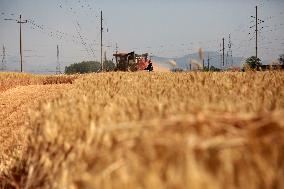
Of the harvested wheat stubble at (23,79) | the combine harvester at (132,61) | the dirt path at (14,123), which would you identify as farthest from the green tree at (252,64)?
the harvested wheat stubble at (23,79)

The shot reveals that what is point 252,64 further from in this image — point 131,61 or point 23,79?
point 23,79

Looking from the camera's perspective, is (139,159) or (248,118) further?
(248,118)

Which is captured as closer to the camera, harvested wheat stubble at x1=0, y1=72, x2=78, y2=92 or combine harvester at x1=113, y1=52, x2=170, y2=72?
harvested wheat stubble at x1=0, y1=72, x2=78, y2=92

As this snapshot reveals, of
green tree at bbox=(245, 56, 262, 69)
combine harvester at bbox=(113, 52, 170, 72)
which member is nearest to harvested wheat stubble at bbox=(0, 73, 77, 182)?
green tree at bbox=(245, 56, 262, 69)

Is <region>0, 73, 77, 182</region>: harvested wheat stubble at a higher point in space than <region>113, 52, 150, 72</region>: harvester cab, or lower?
lower

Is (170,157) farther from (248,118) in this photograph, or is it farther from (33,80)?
(33,80)

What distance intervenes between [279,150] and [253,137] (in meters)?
0.12

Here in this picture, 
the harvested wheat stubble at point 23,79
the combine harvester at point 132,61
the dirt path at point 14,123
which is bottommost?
the dirt path at point 14,123

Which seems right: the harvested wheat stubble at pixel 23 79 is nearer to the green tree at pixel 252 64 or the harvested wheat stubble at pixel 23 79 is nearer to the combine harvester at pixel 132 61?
the combine harvester at pixel 132 61

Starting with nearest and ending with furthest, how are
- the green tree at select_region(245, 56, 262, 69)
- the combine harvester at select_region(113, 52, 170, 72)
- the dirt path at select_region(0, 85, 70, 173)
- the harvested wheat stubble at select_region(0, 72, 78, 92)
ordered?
the dirt path at select_region(0, 85, 70, 173), the green tree at select_region(245, 56, 262, 69), the harvested wheat stubble at select_region(0, 72, 78, 92), the combine harvester at select_region(113, 52, 170, 72)

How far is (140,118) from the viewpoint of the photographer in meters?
2.05

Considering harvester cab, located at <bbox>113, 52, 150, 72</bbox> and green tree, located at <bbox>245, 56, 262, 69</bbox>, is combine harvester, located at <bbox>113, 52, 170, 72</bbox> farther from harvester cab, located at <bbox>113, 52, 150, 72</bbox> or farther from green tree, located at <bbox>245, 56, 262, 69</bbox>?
green tree, located at <bbox>245, 56, 262, 69</bbox>

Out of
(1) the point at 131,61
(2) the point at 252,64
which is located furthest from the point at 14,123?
(1) the point at 131,61

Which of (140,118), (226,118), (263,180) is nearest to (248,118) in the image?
(226,118)
